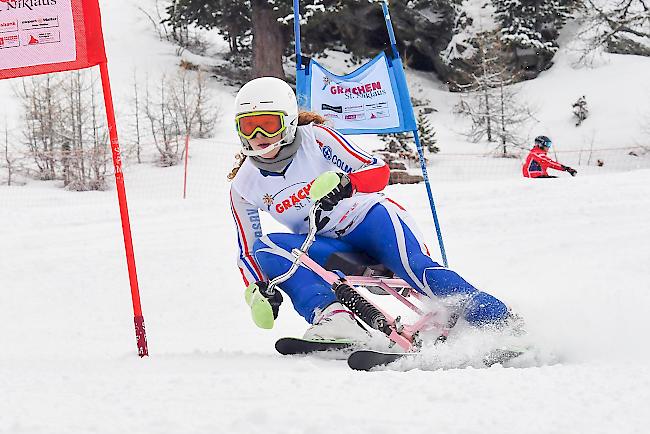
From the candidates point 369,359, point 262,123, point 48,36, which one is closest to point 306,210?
point 262,123

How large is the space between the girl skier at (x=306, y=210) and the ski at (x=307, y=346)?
54 millimetres

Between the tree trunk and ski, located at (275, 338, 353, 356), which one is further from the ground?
ski, located at (275, 338, 353, 356)

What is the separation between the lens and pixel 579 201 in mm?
8516

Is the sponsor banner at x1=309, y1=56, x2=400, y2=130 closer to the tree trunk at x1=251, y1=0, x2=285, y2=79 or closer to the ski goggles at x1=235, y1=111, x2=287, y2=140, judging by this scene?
the ski goggles at x1=235, y1=111, x2=287, y2=140

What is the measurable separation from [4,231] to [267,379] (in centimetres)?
714

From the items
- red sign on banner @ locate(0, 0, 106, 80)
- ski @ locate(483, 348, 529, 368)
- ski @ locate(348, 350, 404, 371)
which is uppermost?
red sign on banner @ locate(0, 0, 106, 80)

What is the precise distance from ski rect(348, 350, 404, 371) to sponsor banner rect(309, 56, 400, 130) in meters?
4.11

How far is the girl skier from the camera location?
3.66 meters

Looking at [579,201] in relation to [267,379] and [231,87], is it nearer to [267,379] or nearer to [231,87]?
[267,379]

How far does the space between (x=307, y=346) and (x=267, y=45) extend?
19.3 meters

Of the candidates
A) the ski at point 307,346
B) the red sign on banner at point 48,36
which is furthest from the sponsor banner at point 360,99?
the ski at point 307,346

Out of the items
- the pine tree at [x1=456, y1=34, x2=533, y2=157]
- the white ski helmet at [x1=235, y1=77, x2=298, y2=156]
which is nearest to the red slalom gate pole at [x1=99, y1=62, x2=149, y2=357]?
the white ski helmet at [x1=235, y1=77, x2=298, y2=156]

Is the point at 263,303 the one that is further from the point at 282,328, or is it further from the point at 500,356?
the point at 282,328

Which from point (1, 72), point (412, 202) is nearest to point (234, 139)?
point (412, 202)
